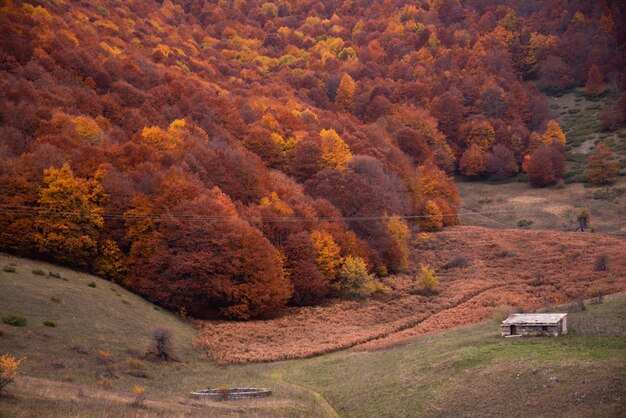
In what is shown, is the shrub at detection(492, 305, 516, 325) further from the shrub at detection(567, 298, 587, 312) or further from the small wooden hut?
the small wooden hut

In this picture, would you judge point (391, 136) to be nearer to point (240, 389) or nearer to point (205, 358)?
point (205, 358)

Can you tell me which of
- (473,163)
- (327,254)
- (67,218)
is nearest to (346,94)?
(473,163)

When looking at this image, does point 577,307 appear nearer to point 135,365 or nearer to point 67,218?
point 135,365

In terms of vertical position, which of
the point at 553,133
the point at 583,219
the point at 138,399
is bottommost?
the point at 138,399

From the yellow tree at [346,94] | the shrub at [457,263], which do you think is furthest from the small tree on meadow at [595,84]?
the shrub at [457,263]

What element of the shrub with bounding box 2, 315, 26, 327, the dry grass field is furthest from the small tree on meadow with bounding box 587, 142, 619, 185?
the shrub with bounding box 2, 315, 26, 327

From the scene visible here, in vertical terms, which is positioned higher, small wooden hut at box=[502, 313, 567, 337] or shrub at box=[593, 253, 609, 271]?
shrub at box=[593, 253, 609, 271]

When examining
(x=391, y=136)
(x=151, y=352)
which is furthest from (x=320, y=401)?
(x=391, y=136)
